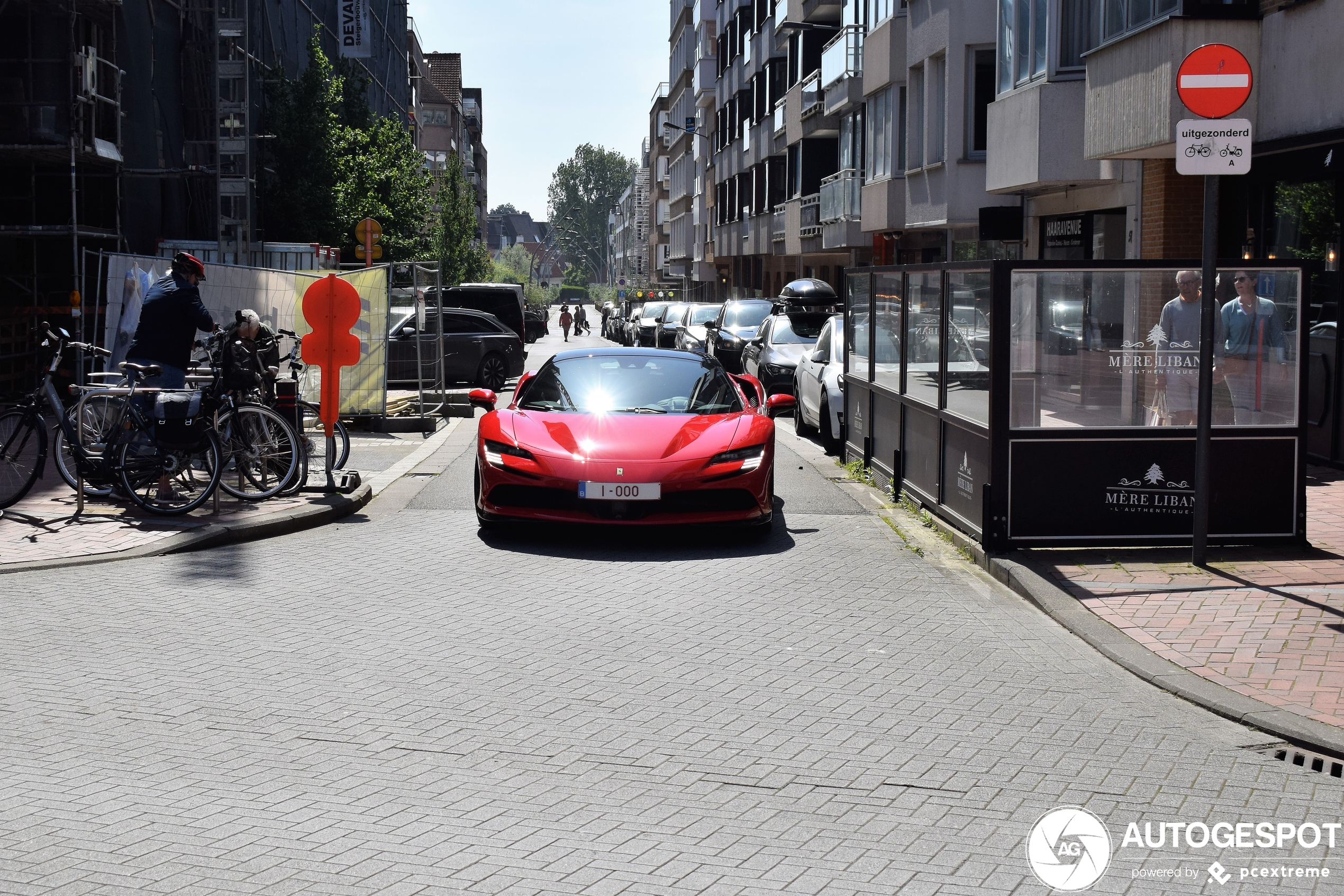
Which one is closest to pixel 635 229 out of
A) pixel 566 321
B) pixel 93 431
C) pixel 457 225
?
pixel 566 321

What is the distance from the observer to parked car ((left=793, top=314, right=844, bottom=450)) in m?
16.8

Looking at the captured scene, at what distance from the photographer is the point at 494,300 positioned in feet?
107

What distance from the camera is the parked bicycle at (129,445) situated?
1072 cm

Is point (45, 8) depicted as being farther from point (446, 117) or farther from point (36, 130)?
point (446, 117)

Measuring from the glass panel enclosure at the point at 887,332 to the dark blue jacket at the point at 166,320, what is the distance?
219 inches

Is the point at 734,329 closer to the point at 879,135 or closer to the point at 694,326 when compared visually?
the point at 694,326

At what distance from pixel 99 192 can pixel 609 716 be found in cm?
2177

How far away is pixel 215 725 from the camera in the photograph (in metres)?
5.58

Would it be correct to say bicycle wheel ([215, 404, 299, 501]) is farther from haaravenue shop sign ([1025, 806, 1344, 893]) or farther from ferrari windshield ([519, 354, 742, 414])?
haaravenue shop sign ([1025, 806, 1344, 893])

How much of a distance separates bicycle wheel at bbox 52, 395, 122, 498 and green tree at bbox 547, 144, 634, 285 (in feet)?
596

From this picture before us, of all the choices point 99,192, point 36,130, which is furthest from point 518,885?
point 99,192

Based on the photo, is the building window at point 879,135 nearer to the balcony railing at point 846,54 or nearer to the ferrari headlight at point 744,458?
the balcony railing at point 846,54

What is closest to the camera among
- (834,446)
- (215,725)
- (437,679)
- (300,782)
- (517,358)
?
(300,782)

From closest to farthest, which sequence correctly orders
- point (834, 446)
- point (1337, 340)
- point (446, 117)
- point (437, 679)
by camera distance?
1. point (437, 679)
2. point (1337, 340)
3. point (834, 446)
4. point (446, 117)
